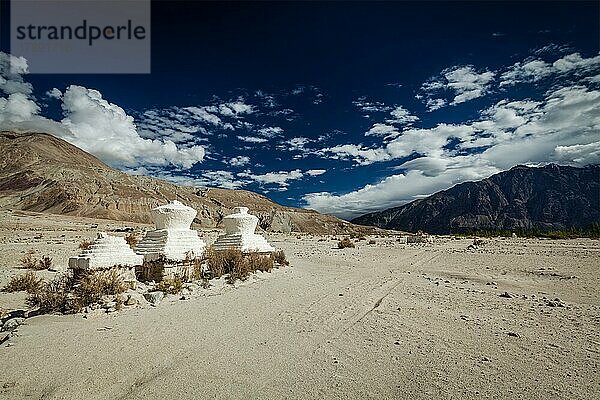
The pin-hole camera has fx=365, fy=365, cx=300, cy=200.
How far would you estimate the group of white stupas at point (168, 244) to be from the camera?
Answer: 8.47 meters

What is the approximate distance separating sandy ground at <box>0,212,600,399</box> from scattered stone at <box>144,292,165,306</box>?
0.15m

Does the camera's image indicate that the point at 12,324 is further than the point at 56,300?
No

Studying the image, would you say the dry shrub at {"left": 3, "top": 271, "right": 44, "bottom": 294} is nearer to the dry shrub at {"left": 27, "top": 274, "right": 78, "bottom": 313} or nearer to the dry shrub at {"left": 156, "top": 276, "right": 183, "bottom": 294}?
the dry shrub at {"left": 27, "top": 274, "right": 78, "bottom": 313}

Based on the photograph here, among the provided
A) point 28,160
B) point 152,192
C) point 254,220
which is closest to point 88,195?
point 152,192

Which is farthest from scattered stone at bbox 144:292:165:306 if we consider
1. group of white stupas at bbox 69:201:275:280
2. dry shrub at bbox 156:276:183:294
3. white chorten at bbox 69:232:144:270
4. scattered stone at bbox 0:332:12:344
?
scattered stone at bbox 0:332:12:344

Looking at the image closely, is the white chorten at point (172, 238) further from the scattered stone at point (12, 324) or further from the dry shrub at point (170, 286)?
the scattered stone at point (12, 324)

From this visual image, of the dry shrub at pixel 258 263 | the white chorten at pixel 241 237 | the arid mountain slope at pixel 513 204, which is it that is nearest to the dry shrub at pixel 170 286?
the dry shrub at pixel 258 263

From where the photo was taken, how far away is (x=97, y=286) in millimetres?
7094

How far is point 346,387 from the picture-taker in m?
3.86

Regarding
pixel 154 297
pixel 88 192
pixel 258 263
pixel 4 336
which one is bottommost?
pixel 4 336

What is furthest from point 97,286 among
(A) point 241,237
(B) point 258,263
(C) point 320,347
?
(A) point 241,237

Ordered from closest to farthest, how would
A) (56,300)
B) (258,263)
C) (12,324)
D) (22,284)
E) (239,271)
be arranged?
(12,324) < (56,300) < (22,284) < (239,271) < (258,263)

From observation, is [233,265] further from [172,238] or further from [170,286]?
[170,286]

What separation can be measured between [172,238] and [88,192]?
60132 millimetres
